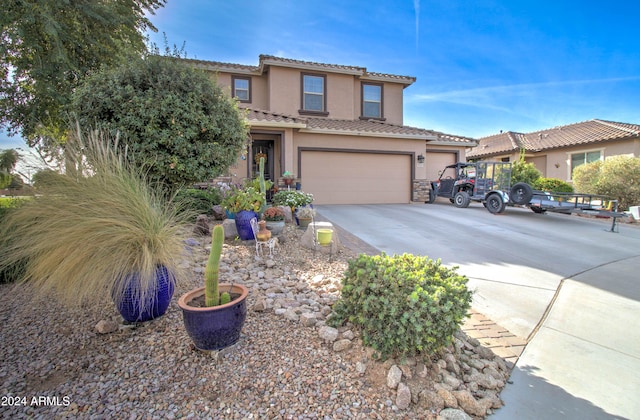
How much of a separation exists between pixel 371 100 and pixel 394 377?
42.1 feet

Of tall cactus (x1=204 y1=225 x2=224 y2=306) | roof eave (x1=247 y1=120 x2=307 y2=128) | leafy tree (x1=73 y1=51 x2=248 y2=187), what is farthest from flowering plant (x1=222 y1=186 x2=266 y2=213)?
roof eave (x1=247 y1=120 x2=307 y2=128)

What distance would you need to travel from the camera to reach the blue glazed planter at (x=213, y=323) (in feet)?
6.40

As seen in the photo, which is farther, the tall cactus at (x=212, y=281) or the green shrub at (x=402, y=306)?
the tall cactus at (x=212, y=281)

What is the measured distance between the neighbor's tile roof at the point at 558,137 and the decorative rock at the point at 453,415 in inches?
682

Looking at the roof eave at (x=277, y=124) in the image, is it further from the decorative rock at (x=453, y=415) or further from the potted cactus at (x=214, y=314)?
the decorative rock at (x=453, y=415)

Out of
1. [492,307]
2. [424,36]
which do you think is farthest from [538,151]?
[492,307]

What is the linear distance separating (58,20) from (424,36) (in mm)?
Answer: 8959

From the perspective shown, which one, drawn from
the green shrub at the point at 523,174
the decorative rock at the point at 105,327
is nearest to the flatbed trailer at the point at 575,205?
the green shrub at the point at 523,174

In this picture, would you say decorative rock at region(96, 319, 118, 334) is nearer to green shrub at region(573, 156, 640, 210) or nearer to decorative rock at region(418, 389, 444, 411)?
decorative rock at region(418, 389, 444, 411)

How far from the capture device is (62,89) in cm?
584

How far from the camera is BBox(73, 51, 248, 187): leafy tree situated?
3881 millimetres

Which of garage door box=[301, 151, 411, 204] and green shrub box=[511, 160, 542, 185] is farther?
green shrub box=[511, 160, 542, 185]

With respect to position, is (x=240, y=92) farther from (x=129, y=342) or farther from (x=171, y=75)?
(x=129, y=342)

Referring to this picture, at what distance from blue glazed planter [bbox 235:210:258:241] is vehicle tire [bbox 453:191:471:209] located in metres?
8.59
